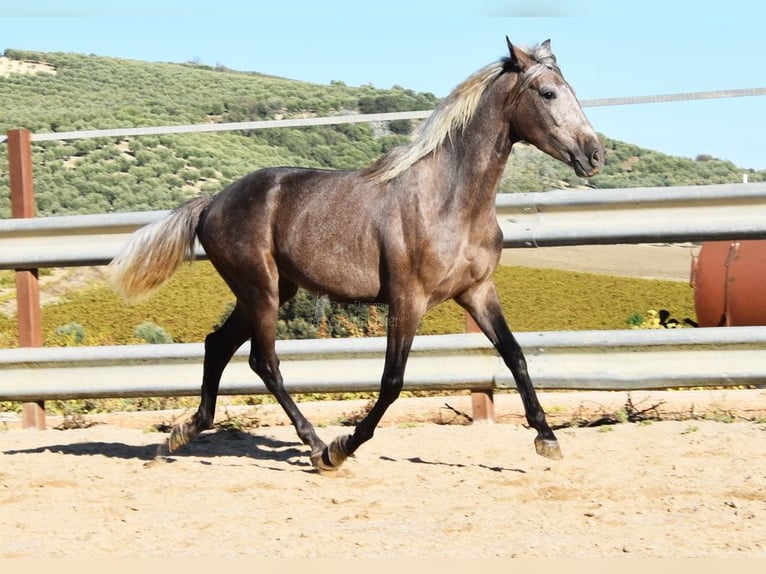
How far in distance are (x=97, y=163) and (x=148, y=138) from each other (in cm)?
350

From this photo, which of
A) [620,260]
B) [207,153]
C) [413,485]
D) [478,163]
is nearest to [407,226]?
[478,163]

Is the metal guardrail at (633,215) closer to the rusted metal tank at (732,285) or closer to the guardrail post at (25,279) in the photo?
the guardrail post at (25,279)

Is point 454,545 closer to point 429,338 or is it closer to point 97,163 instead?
point 429,338

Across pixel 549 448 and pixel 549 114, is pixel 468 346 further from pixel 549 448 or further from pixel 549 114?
pixel 549 114

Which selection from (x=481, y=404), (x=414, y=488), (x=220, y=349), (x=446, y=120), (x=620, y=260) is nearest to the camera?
(x=414, y=488)

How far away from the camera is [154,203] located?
1559 cm

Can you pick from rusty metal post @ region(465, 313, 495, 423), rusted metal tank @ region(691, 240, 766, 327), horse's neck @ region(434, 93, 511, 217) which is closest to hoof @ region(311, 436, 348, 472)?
rusty metal post @ region(465, 313, 495, 423)

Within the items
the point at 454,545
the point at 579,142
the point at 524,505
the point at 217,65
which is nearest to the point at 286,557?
the point at 454,545

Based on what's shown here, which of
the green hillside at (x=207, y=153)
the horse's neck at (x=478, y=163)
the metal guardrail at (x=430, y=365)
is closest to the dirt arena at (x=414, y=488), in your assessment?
the metal guardrail at (x=430, y=365)

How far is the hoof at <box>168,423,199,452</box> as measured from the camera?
593 cm

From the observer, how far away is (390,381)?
538cm

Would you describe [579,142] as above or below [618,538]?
above

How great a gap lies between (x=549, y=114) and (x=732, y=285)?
3.66 meters

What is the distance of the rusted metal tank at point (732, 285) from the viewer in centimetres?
820
